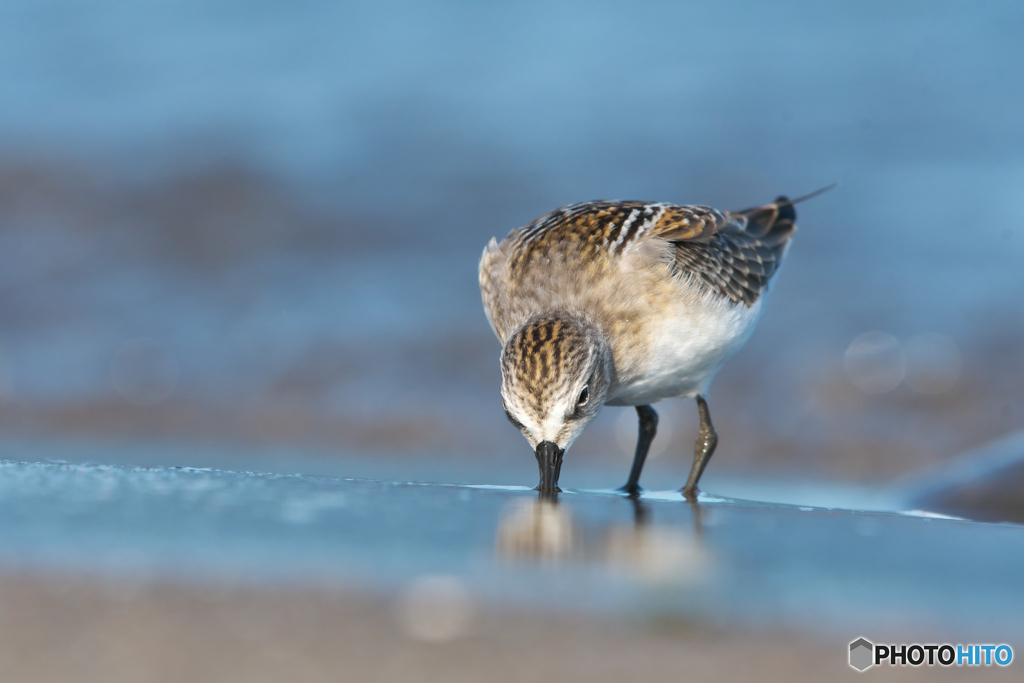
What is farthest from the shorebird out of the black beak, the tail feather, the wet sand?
the wet sand

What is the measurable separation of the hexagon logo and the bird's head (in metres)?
2.09

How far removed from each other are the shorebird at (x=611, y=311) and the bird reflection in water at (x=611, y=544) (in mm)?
743

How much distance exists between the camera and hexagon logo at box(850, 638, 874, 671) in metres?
1.79

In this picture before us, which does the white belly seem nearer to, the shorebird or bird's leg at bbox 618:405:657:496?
the shorebird

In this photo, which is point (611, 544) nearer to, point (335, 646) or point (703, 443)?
point (335, 646)

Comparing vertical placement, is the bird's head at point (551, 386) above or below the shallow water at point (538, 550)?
above

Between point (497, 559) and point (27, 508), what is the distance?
1246 mm

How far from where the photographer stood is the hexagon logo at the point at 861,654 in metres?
1.79

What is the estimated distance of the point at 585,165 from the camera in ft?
34.6

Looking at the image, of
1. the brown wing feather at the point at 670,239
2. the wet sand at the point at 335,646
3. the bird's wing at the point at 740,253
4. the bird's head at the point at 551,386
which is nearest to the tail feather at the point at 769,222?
the bird's wing at the point at 740,253

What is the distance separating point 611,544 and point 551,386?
1.30 metres

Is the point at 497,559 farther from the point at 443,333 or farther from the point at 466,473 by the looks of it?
the point at 443,333

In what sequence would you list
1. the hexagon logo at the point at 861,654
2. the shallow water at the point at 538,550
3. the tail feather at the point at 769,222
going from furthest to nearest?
the tail feather at the point at 769,222 → the shallow water at the point at 538,550 → the hexagon logo at the point at 861,654

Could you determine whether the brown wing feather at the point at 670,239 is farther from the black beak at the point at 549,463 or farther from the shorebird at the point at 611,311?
the black beak at the point at 549,463
